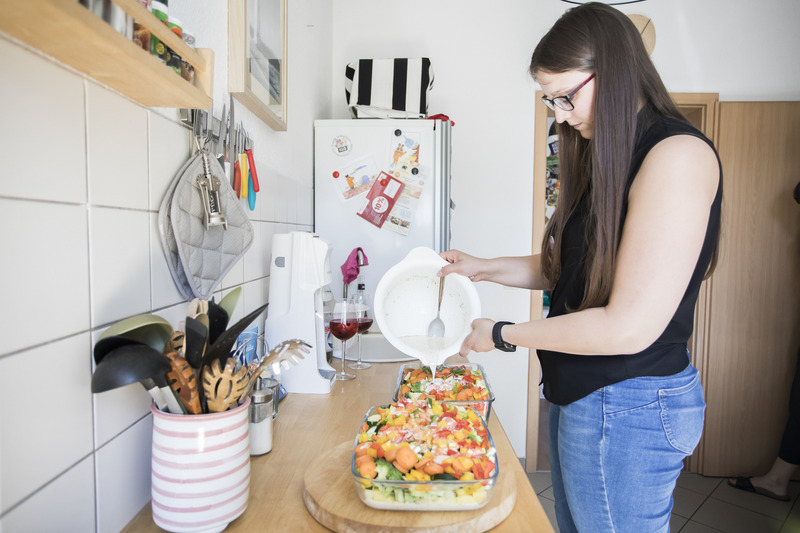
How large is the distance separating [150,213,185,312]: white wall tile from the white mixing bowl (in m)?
0.49

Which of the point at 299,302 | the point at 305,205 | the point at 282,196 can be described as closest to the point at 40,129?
the point at 299,302

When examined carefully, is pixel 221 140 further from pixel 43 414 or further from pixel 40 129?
pixel 43 414

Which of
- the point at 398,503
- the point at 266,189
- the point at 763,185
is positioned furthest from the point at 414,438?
the point at 763,185

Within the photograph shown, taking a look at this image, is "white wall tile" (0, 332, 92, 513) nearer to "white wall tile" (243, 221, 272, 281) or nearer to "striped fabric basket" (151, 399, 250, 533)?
"striped fabric basket" (151, 399, 250, 533)

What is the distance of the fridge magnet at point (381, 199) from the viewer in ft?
7.00

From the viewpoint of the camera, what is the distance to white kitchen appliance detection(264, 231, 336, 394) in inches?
49.7

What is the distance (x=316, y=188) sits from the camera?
2.14m

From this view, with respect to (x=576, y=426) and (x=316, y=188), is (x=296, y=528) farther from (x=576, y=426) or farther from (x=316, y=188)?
(x=316, y=188)

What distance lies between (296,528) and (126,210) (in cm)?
50

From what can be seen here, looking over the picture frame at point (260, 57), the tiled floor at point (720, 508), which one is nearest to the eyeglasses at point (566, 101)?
the picture frame at point (260, 57)

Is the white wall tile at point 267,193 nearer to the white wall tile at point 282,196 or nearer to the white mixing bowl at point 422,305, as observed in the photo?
the white wall tile at point 282,196

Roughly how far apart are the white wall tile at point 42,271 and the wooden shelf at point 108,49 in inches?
6.3

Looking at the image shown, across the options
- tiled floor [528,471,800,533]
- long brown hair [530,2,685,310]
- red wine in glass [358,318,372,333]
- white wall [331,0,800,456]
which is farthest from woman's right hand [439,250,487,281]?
tiled floor [528,471,800,533]

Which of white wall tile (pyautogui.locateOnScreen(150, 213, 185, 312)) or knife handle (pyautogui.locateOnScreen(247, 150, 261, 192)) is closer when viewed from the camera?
white wall tile (pyautogui.locateOnScreen(150, 213, 185, 312))
